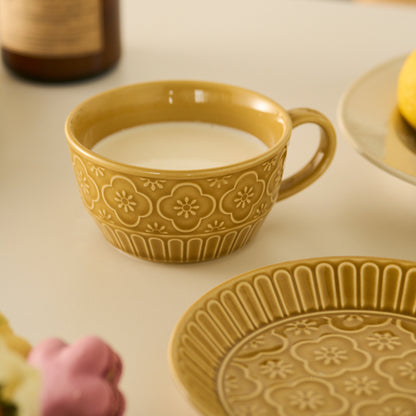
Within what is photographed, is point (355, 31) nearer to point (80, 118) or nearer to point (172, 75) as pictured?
point (172, 75)

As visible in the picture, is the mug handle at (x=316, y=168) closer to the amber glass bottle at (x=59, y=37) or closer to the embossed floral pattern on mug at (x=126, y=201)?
the embossed floral pattern on mug at (x=126, y=201)

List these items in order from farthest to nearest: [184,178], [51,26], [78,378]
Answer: [51,26] < [184,178] < [78,378]

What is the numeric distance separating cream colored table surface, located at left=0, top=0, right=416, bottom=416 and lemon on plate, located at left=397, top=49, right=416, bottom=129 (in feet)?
0.15

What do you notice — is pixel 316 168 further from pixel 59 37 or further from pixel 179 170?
pixel 59 37

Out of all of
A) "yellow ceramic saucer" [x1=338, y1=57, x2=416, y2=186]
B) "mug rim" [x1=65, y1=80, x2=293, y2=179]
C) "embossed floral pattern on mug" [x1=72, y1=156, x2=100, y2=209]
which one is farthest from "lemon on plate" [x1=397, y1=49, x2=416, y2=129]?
"embossed floral pattern on mug" [x1=72, y1=156, x2=100, y2=209]

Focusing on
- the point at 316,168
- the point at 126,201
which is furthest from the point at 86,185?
the point at 316,168

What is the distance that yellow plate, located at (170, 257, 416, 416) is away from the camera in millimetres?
281

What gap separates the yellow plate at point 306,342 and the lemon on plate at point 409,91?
15cm

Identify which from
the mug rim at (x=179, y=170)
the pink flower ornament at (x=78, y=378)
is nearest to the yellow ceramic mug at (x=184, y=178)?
the mug rim at (x=179, y=170)

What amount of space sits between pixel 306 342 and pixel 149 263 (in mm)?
105

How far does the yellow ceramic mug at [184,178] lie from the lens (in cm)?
34

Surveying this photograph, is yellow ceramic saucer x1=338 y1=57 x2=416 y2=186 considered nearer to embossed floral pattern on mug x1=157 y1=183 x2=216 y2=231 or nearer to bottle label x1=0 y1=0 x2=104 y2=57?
embossed floral pattern on mug x1=157 y1=183 x2=216 y2=231

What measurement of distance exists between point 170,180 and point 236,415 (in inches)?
4.6

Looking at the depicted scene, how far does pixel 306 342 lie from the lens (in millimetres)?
319
